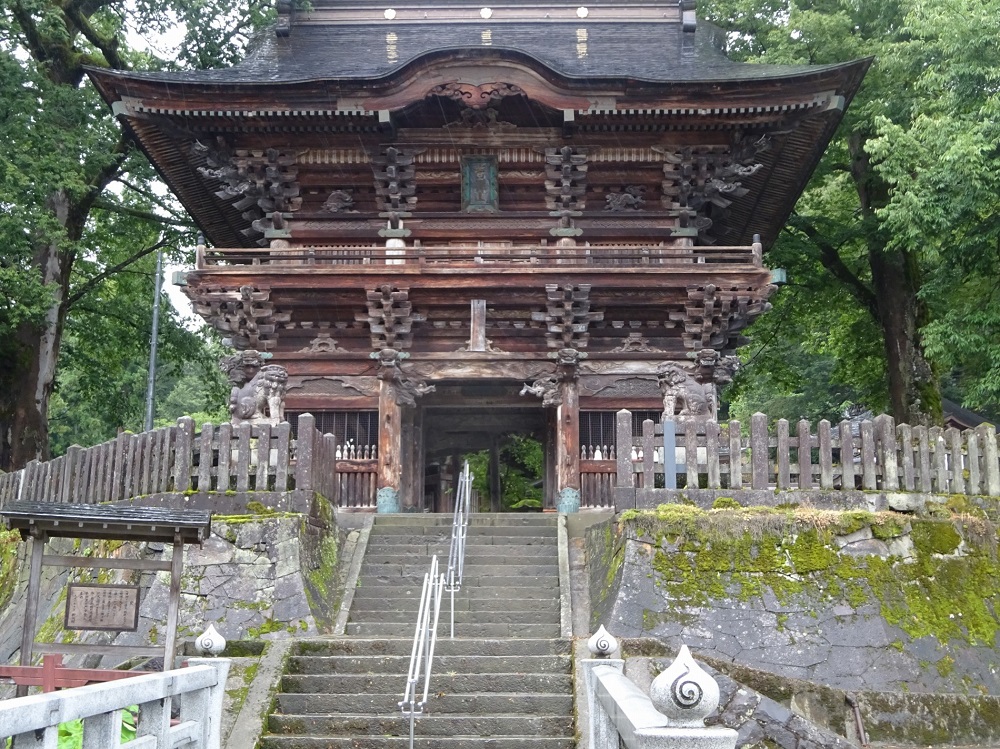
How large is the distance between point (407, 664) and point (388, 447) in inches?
247

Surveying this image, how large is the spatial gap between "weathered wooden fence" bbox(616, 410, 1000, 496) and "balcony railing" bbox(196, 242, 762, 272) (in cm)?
452

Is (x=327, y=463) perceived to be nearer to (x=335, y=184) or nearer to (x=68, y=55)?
(x=335, y=184)

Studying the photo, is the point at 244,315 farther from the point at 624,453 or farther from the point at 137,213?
the point at 137,213

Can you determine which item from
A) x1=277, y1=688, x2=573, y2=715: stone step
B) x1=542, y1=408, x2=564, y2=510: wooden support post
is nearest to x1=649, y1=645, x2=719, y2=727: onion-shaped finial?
x1=277, y1=688, x2=573, y2=715: stone step

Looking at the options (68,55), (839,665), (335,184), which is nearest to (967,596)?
(839,665)

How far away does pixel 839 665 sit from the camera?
32.0 ft

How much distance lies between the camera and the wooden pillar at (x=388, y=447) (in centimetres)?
1502

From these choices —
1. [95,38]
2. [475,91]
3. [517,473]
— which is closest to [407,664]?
[475,91]

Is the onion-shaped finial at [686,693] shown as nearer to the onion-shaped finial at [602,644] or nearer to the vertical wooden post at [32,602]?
the onion-shaped finial at [602,644]

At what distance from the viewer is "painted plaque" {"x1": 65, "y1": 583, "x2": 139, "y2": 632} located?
8.80 m

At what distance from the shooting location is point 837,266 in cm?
2270

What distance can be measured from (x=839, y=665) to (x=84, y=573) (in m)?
8.41

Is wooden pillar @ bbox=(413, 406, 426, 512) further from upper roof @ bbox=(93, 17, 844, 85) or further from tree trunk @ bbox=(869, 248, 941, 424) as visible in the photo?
tree trunk @ bbox=(869, 248, 941, 424)

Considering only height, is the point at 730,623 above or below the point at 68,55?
below
